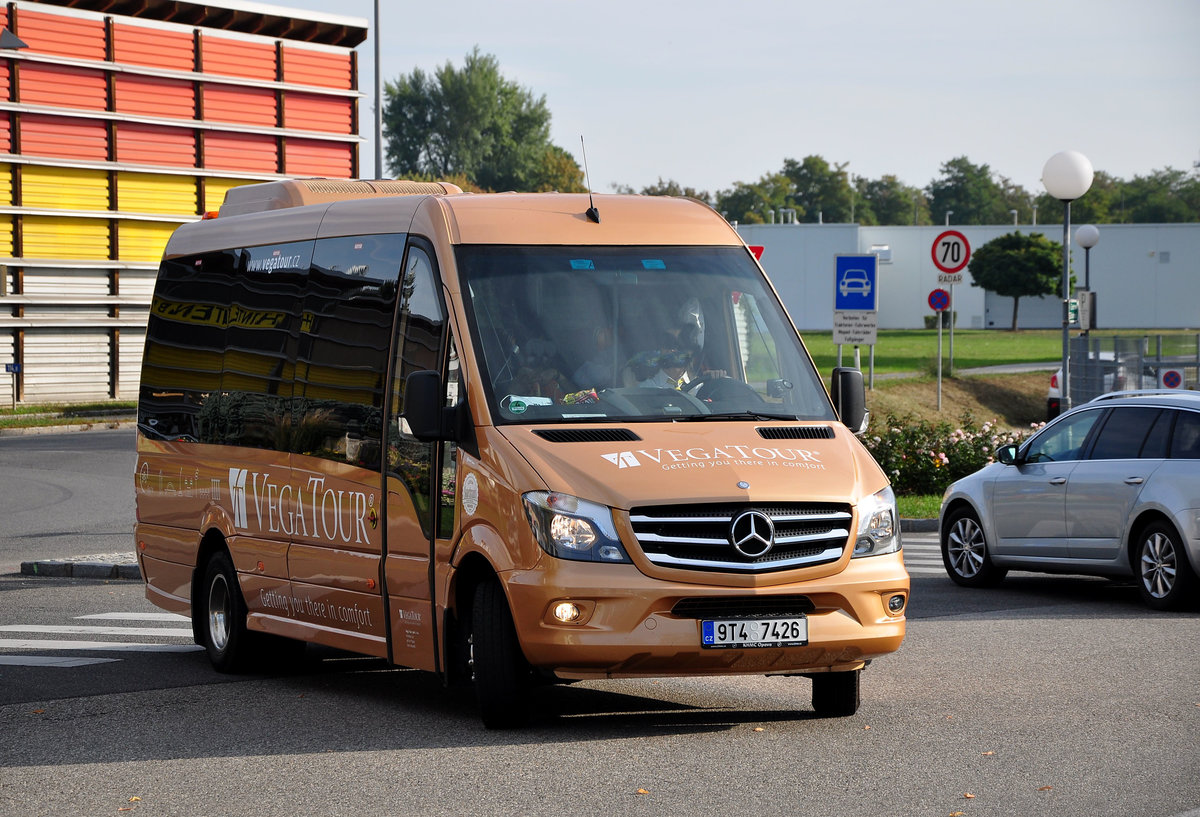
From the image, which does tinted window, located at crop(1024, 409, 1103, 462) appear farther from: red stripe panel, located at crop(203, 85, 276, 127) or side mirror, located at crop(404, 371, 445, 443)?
red stripe panel, located at crop(203, 85, 276, 127)

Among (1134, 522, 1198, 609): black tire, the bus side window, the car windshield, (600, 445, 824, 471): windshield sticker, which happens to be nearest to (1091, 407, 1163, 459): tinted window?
(1134, 522, 1198, 609): black tire

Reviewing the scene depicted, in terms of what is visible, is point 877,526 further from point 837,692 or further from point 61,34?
point 61,34

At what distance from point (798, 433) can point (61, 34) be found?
38.3m

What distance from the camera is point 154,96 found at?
43938 millimetres

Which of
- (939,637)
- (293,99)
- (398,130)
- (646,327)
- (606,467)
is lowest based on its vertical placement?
(939,637)

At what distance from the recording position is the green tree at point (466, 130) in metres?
131

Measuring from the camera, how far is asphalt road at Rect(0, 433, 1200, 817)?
265 inches

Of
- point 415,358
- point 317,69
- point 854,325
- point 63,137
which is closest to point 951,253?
point 854,325

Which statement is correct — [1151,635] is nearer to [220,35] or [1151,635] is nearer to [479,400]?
[479,400]

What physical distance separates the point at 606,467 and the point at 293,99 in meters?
40.2

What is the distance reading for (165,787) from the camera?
7062 mm

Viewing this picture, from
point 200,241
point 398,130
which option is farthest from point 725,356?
point 398,130

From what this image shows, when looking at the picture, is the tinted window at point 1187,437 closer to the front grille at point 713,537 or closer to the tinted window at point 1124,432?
the tinted window at point 1124,432

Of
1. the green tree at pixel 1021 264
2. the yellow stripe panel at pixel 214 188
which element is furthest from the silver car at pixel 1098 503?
the green tree at pixel 1021 264
